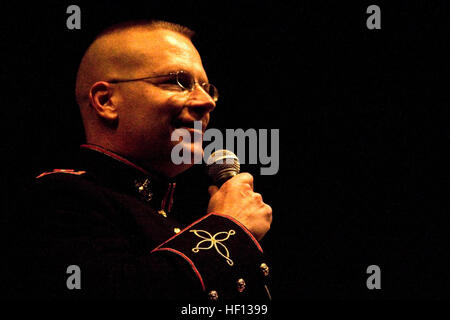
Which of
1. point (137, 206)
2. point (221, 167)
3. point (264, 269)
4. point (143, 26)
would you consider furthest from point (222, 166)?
point (143, 26)

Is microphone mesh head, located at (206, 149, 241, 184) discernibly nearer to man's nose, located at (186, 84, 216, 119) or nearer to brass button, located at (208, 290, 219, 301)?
man's nose, located at (186, 84, 216, 119)

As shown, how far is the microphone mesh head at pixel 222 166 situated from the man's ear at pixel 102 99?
1.26ft

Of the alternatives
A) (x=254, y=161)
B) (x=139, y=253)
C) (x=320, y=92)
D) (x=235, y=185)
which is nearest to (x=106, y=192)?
(x=139, y=253)

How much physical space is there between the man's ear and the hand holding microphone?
1.35 feet

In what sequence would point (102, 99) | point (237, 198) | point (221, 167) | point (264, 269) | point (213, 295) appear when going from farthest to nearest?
point (102, 99) < point (221, 167) < point (237, 198) < point (264, 269) < point (213, 295)

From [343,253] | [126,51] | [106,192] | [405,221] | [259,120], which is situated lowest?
[343,253]

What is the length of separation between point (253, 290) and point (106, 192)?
21.2 inches

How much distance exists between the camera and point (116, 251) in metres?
1.19

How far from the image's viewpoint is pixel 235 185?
1395 millimetres

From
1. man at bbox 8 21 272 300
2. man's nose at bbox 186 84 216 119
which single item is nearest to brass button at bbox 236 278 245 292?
man at bbox 8 21 272 300

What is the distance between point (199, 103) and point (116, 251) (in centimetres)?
60

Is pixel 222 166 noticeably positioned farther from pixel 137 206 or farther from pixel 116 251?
pixel 116 251
